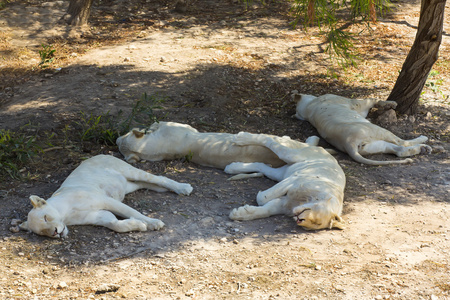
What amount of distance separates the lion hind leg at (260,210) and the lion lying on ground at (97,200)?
646 mm

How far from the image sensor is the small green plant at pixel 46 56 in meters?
7.84

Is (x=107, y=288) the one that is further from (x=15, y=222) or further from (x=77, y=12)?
(x=77, y=12)

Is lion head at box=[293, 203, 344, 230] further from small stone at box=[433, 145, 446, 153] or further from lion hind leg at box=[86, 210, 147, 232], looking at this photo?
small stone at box=[433, 145, 446, 153]

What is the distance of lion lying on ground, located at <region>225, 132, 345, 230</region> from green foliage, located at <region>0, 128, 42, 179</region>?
2.14 m

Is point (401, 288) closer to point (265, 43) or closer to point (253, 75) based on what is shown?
point (253, 75)

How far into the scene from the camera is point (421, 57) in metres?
6.41

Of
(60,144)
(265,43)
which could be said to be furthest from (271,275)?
(265,43)

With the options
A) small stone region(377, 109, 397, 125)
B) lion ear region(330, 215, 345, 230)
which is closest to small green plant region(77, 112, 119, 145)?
lion ear region(330, 215, 345, 230)

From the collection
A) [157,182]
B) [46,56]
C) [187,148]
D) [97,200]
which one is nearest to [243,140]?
[187,148]

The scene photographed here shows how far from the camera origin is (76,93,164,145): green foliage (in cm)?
582

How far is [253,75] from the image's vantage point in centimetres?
796

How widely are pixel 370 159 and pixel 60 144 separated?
3.55m

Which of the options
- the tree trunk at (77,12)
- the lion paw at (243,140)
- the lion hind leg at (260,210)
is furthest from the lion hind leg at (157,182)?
the tree trunk at (77,12)

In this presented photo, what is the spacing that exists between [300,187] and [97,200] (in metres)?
1.72
